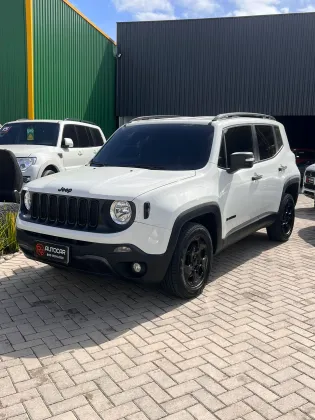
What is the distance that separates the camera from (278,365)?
3.22 meters

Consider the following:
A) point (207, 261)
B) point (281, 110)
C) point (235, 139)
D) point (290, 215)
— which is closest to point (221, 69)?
point (281, 110)

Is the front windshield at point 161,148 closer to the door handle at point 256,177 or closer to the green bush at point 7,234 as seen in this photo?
the door handle at point 256,177

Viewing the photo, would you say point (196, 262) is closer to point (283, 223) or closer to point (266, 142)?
point (266, 142)

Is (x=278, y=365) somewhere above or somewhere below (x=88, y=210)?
below

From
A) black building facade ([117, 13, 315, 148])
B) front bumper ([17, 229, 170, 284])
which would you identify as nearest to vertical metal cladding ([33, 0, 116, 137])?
black building facade ([117, 13, 315, 148])

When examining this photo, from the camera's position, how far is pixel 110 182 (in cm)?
409

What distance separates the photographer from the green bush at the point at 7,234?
5.96 meters

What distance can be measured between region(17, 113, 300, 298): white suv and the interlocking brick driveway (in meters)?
0.47

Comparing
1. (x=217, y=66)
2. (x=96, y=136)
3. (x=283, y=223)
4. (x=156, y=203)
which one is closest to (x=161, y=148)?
(x=156, y=203)

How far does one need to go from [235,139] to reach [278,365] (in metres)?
2.89

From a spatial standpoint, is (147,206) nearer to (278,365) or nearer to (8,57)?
(278,365)

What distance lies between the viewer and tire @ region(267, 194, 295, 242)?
662cm

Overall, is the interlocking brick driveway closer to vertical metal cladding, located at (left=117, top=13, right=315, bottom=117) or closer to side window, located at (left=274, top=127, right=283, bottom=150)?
side window, located at (left=274, top=127, right=283, bottom=150)

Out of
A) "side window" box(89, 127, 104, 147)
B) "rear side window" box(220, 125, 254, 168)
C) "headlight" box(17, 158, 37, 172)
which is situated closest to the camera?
"rear side window" box(220, 125, 254, 168)
